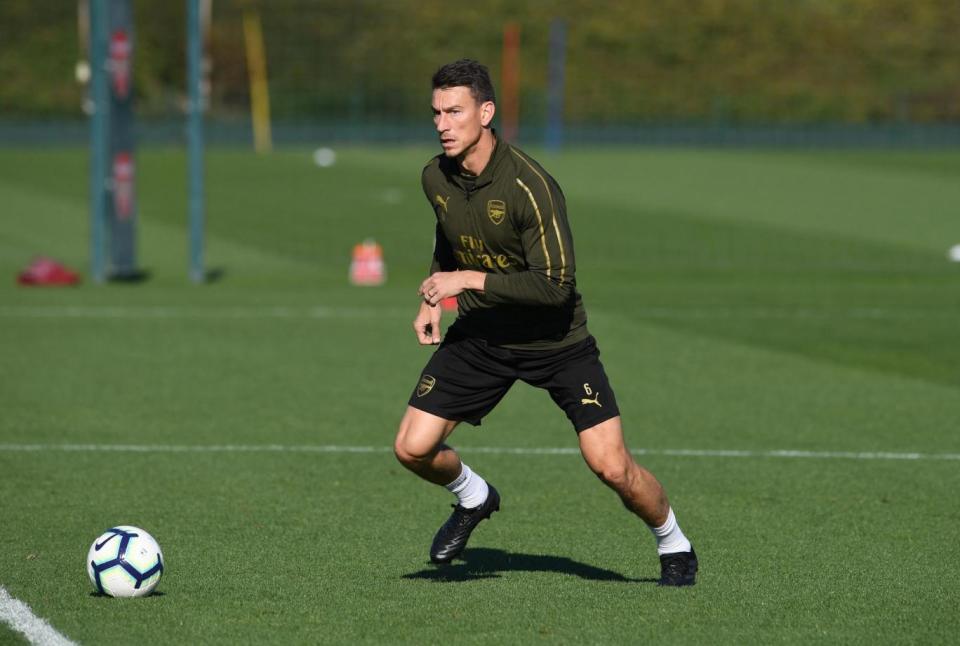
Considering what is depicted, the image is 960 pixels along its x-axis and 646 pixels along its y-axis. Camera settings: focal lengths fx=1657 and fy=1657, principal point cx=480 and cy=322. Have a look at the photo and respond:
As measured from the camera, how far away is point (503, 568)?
7.69m

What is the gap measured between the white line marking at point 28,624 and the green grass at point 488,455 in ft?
0.28

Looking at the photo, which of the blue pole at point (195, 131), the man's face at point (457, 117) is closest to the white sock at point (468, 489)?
the man's face at point (457, 117)

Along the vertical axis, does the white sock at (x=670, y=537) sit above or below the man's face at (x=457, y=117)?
below

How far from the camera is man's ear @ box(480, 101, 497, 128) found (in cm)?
693

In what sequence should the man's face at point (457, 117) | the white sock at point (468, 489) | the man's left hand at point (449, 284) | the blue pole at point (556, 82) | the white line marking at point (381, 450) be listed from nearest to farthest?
the man's left hand at point (449, 284), the man's face at point (457, 117), the white sock at point (468, 489), the white line marking at point (381, 450), the blue pole at point (556, 82)

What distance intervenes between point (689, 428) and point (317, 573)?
446 centimetres

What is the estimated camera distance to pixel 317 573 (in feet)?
24.5

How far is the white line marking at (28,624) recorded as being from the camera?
629cm

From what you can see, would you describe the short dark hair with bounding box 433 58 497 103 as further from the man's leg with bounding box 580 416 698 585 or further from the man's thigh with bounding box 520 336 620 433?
the man's leg with bounding box 580 416 698 585

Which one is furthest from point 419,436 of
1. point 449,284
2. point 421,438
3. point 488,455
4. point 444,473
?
point 488,455

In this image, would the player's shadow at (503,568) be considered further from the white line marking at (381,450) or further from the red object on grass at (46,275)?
the red object on grass at (46,275)

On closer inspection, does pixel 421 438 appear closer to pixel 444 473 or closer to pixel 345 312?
pixel 444 473

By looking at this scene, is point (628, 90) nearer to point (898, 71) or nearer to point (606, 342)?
point (898, 71)

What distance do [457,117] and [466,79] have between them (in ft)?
0.53
